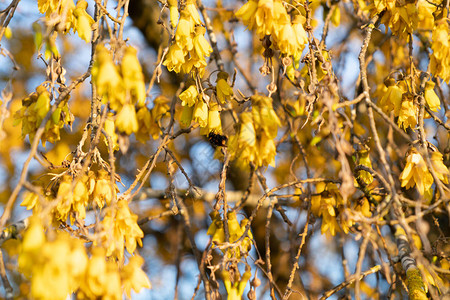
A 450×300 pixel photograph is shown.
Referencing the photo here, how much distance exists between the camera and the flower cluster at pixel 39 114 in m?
1.93

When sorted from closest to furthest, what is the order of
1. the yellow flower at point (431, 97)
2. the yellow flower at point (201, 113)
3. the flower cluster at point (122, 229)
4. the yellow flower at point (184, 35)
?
the flower cluster at point (122, 229) < the yellow flower at point (184, 35) < the yellow flower at point (201, 113) < the yellow flower at point (431, 97)

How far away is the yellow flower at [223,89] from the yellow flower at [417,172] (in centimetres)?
77

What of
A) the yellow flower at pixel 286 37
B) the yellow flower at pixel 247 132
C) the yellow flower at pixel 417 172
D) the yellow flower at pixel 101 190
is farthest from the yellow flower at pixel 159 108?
the yellow flower at pixel 417 172

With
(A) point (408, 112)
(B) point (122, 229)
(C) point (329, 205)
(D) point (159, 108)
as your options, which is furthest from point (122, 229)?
(A) point (408, 112)

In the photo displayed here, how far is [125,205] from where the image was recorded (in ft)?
5.57

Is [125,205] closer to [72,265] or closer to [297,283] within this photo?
[72,265]

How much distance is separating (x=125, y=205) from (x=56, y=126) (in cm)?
51

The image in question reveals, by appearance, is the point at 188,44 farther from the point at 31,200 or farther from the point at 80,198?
the point at 31,200

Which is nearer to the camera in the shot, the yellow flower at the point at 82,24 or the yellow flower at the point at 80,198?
the yellow flower at the point at 80,198

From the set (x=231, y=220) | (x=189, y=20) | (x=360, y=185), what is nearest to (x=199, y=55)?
(x=189, y=20)

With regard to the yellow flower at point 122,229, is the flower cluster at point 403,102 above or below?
above

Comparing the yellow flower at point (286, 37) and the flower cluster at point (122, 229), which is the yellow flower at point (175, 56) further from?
the flower cluster at point (122, 229)

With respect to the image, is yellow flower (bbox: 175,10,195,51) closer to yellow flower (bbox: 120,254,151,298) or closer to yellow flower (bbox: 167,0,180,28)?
yellow flower (bbox: 167,0,180,28)

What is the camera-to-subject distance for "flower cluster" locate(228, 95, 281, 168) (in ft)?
5.32
